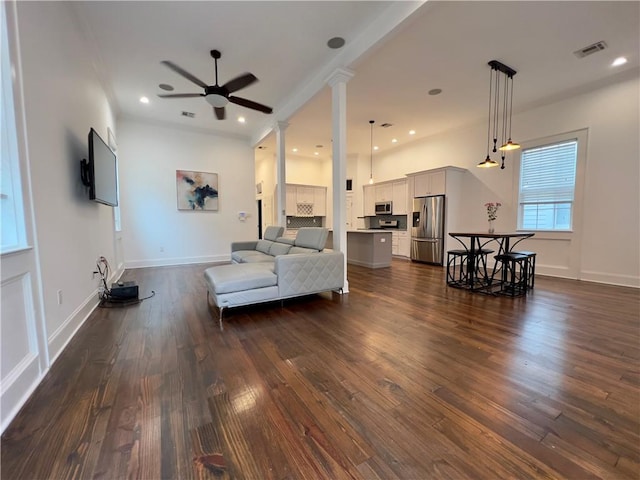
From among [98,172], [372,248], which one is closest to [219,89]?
[98,172]

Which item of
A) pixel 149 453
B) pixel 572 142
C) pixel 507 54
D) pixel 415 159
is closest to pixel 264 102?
pixel 507 54

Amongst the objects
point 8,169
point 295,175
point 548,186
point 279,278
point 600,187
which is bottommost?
point 279,278

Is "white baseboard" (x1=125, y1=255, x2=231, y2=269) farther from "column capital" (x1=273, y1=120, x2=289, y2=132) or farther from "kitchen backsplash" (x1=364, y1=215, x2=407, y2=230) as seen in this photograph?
"kitchen backsplash" (x1=364, y1=215, x2=407, y2=230)

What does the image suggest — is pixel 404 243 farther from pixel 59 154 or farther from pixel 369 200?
pixel 59 154

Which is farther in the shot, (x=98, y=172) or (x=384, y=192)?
(x=384, y=192)

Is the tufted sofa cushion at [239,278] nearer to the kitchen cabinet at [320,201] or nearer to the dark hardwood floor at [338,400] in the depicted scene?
the dark hardwood floor at [338,400]

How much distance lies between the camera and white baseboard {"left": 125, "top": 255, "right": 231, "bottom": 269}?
20.3 feet

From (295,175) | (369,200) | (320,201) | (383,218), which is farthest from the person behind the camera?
(320,201)

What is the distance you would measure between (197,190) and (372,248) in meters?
4.72

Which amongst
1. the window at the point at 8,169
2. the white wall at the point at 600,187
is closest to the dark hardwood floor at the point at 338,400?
the window at the point at 8,169

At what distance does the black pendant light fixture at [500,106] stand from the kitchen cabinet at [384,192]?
287 centimetres

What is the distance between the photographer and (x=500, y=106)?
5293 millimetres

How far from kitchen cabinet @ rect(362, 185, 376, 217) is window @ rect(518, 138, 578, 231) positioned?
13.5ft

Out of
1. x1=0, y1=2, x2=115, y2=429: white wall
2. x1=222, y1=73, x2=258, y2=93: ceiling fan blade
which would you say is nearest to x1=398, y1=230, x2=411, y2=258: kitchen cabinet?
x1=222, y1=73, x2=258, y2=93: ceiling fan blade
